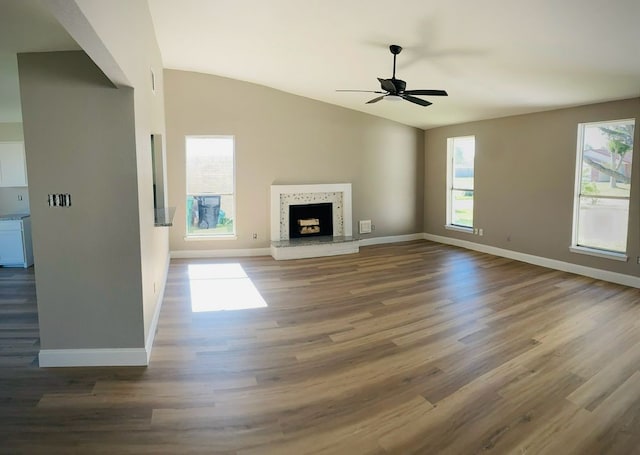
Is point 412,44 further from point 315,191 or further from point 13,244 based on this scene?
point 13,244

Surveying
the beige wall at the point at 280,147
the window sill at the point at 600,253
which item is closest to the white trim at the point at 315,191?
the beige wall at the point at 280,147

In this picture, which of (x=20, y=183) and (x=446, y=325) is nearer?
(x=446, y=325)

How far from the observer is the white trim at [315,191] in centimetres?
719

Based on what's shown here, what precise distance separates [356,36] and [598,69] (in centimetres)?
257

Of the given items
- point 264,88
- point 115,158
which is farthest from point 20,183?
point 115,158

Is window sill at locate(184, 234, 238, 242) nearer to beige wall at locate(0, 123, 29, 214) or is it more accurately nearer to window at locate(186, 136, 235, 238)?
window at locate(186, 136, 235, 238)

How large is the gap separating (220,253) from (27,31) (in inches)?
192

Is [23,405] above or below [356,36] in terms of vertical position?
below

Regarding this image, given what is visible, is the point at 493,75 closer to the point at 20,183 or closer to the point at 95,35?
the point at 95,35

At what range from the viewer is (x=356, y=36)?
420cm

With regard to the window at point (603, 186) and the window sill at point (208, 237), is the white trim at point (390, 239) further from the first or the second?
the window at point (603, 186)

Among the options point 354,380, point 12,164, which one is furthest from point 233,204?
point 354,380

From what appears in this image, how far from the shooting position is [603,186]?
5.55m

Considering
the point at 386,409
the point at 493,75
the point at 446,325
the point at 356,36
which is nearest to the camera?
the point at 386,409
